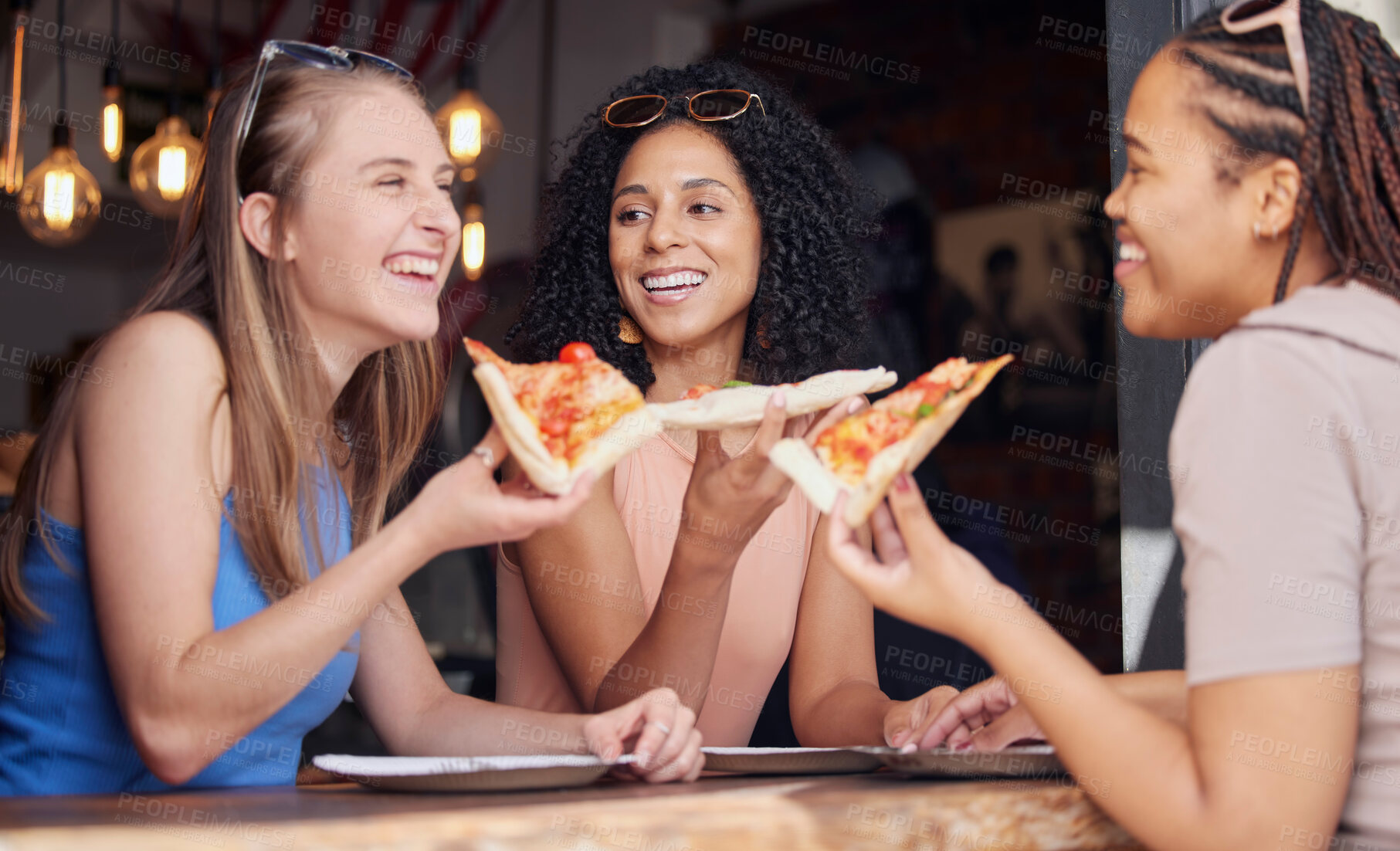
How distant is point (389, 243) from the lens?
185cm

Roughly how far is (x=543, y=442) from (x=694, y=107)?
1.30 m

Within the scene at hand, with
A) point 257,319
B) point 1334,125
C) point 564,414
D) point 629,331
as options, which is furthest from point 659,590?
point 1334,125

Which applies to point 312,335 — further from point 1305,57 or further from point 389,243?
point 1305,57

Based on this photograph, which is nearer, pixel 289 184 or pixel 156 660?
pixel 156 660

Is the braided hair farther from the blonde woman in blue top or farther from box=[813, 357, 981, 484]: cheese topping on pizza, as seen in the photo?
the blonde woman in blue top

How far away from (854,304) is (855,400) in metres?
1.13

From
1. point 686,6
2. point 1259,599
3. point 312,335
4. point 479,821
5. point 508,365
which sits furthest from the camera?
point 686,6

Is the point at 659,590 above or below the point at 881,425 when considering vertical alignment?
below

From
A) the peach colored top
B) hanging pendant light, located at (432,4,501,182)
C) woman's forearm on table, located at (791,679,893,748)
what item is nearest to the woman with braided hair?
woman's forearm on table, located at (791,679,893,748)

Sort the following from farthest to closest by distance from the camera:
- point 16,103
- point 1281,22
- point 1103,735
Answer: point 16,103, point 1281,22, point 1103,735

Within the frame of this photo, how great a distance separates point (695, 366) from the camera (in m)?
2.70

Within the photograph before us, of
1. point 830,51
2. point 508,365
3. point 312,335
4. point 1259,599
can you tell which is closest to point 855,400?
point 508,365

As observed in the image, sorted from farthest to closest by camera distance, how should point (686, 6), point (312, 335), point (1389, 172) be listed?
point (686, 6), point (312, 335), point (1389, 172)

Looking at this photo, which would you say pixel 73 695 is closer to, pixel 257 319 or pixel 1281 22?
pixel 257 319
